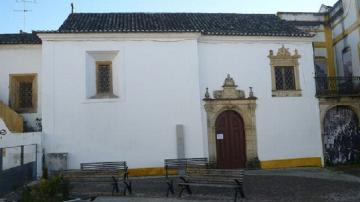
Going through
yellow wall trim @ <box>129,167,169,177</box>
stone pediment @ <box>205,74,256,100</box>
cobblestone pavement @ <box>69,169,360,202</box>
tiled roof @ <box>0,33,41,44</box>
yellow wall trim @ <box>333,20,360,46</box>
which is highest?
yellow wall trim @ <box>333,20,360,46</box>

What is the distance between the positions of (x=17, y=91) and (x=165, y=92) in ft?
20.7

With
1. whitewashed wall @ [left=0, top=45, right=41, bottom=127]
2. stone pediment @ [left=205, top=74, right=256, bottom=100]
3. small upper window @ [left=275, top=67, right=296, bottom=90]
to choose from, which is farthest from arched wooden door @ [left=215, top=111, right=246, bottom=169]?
whitewashed wall @ [left=0, top=45, right=41, bottom=127]

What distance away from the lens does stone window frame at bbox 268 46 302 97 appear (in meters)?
16.3

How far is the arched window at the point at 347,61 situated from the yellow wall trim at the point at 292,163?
524 centimetres

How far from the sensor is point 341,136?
16.8m

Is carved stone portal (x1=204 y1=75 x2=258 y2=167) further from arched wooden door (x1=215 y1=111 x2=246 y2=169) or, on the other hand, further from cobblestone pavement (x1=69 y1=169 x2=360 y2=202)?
cobblestone pavement (x1=69 y1=169 x2=360 y2=202)

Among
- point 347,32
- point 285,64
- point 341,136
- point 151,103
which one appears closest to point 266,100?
point 285,64

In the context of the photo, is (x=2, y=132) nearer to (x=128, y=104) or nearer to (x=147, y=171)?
(x=128, y=104)

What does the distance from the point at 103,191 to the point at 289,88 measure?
936 cm

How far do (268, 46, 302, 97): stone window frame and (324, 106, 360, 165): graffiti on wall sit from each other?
187 centimetres

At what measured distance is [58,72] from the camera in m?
14.7

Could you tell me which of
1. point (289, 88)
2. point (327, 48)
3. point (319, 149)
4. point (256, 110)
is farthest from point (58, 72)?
point (327, 48)

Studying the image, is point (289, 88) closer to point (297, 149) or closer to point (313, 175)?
point (297, 149)

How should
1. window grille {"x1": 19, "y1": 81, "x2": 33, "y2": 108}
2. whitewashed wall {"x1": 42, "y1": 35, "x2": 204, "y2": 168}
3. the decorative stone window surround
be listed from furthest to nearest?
window grille {"x1": 19, "y1": 81, "x2": 33, "y2": 108} < the decorative stone window surround < whitewashed wall {"x1": 42, "y1": 35, "x2": 204, "y2": 168}
